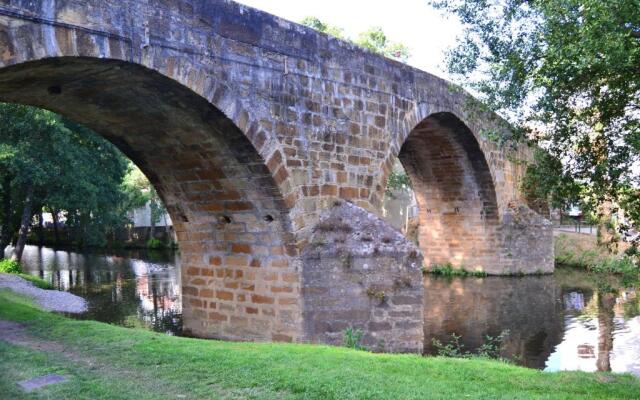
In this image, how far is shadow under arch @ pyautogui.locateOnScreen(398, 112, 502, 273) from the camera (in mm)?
16891

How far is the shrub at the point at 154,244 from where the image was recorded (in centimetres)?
3322

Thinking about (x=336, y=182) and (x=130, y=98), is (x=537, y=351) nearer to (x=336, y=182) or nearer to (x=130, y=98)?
(x=336, y=182)

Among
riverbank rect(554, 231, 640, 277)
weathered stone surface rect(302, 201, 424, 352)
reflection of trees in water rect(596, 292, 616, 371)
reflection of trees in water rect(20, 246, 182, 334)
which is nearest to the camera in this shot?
weathered stone surface rect(302, 201, 424, 352)

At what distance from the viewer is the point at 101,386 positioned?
510cm

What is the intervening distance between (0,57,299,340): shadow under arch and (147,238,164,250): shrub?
2346 cm

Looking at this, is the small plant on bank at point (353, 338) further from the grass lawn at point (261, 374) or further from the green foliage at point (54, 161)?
the green foliage at point (54, 161)

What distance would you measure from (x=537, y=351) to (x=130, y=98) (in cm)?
697

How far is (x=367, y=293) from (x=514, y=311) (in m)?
5.78

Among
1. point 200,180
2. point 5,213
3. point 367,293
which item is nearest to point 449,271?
point 367,293

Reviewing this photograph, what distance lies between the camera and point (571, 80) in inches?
262

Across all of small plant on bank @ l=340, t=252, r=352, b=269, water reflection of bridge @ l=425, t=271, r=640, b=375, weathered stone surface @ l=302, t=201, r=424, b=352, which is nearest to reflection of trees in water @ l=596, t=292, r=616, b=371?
water reflection of bridge @ l=425, t=271, r=640, b=375

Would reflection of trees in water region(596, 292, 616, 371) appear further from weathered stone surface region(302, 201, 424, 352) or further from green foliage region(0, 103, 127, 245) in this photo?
green foliage region(0, 103, 127, 245)

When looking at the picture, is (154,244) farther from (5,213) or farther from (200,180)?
(200,180)

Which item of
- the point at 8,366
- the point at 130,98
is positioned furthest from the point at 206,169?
the point at 8,366
